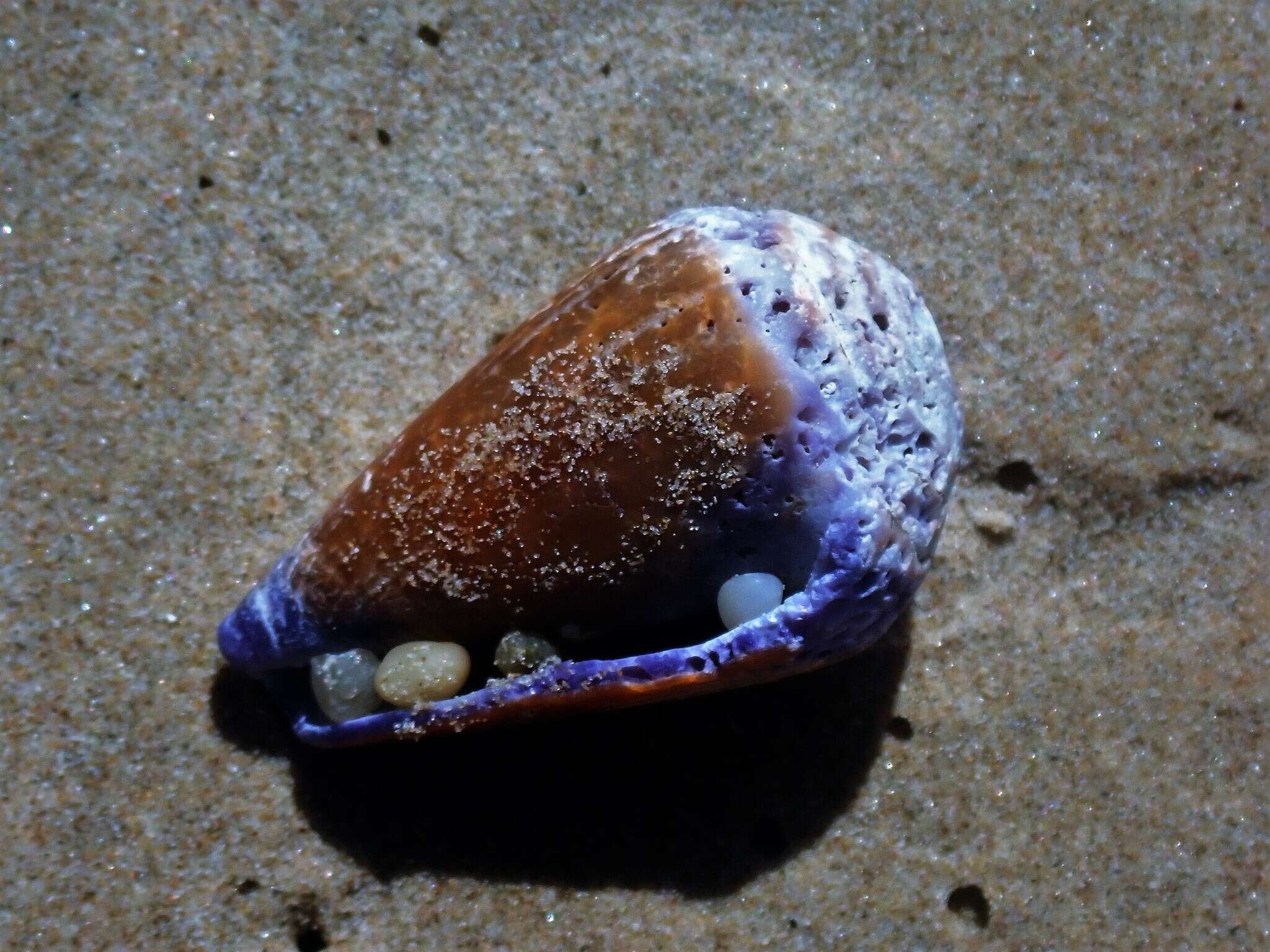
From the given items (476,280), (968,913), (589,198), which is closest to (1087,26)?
(589,198)

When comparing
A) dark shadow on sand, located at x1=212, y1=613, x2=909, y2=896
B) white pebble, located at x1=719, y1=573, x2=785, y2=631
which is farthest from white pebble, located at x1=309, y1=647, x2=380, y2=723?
white pebble, located at x1=719, y1=573, x2=785, y2=631

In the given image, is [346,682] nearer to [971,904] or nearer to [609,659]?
[609,659]

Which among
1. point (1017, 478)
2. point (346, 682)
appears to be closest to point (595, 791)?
point (346, 682)

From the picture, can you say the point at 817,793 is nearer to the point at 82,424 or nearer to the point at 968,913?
the point at 968,913

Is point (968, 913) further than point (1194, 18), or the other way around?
point (1194, 18)

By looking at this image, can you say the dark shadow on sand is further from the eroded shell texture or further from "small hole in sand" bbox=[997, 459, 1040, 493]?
"small hole in sand" bbox=[997, 459, 1040, 493]

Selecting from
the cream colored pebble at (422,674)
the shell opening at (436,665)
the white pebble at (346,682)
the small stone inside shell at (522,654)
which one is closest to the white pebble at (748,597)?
the shell opening at (436,665)

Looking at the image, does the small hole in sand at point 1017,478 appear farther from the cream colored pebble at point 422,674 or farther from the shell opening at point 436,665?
the cream colored pebble at point 422,674
